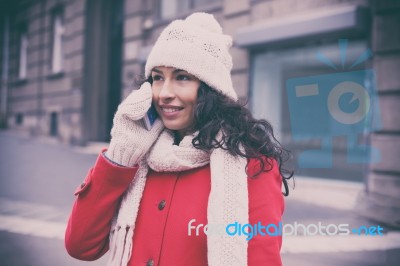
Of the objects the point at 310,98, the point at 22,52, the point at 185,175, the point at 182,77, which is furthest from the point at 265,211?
the point at 22,52

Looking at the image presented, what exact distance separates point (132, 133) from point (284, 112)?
564 centimetres

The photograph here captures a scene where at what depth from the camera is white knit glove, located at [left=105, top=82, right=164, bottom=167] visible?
5.18 feet

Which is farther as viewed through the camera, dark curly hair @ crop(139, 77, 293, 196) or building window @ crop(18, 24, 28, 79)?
building window @ crop(18, 24, 28, 79)

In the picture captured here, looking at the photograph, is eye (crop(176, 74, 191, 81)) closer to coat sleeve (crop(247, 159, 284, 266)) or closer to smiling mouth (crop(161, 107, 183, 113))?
smiling mouth (crop(161, 107, 183, 113))

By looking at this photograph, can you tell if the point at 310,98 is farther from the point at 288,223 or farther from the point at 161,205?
the point at 161,205

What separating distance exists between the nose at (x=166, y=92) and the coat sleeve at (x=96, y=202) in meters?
0.32

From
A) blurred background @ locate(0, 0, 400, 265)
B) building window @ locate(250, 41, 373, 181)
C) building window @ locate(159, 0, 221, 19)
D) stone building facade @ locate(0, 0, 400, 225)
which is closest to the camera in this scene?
blurred background @ locate(0, 0, 400, 265)

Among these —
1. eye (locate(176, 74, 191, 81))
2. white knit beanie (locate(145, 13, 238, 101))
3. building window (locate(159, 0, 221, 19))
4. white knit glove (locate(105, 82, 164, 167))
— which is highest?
building window (locate(159, 0, 221, 19))

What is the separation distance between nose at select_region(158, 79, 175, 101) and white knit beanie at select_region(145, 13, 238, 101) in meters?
0.09

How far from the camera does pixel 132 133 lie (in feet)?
5.32

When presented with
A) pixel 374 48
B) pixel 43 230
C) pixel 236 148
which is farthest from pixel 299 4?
pixel 236 148

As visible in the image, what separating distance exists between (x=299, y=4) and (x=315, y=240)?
3.96 meters

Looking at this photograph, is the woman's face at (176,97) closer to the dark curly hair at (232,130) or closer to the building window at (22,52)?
the dark curly hair at (232,130)

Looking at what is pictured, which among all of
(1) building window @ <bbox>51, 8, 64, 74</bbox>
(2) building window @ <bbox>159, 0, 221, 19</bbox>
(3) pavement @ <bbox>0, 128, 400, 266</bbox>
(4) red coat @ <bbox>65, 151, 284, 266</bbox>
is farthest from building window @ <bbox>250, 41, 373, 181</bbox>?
(1) building window @ <bbox>51, 8, 64, 74</bbox>
